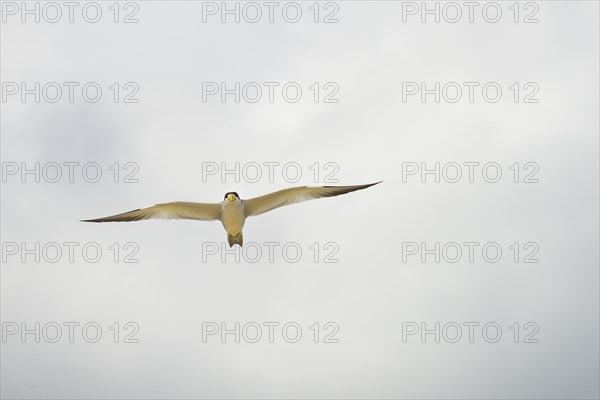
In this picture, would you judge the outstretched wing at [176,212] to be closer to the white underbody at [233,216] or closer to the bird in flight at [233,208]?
the bird in flight at [233,208]

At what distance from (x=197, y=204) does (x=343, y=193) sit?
6.35 m

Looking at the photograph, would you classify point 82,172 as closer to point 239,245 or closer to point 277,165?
point 277,165

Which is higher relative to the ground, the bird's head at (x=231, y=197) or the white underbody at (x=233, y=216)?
the bird's head at (x=231, y=197)

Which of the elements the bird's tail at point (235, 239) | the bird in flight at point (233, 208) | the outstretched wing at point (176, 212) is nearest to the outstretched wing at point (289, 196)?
the bird in flight at point (233, 208)

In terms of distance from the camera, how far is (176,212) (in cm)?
4247

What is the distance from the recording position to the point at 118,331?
49.9 meters

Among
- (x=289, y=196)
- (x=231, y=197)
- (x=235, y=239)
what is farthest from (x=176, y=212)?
(x=289, y=196)

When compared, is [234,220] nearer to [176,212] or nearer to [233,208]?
[233,208]

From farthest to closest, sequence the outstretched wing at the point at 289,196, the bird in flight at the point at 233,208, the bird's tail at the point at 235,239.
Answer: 1. the bird's tail at the point at 235,239
2. the bird in flight at the point at 233,208
3. the outstretched wing at the point at 289,196

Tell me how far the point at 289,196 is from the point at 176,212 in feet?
16.6

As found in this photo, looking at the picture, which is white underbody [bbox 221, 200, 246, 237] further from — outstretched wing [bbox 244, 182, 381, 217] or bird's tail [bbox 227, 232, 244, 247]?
outstretched wing [bbox 244, 182, 381, 217]

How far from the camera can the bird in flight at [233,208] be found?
41.4m

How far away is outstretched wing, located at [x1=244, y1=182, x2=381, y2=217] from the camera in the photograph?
41.1m

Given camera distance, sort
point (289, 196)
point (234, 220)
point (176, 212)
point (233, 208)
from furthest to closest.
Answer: point (176, 212)
point (289, 196)
point (234, 220)
point (233, 208)
